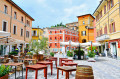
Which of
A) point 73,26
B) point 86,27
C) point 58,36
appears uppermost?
point 73,26

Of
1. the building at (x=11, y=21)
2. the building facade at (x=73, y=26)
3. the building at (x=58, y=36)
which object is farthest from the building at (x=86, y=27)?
the building at (x=11, y=21)

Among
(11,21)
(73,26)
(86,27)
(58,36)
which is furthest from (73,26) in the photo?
(11,21)

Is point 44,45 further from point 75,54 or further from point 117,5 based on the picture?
point 117,5

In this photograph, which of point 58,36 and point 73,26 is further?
point 73,26

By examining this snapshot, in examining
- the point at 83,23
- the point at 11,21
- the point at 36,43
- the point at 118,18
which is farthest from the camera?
the point at 83,23

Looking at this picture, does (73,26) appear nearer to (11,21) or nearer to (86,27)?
(86,27)

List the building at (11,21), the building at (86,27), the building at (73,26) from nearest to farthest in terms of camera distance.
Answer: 1. the building at (11,21)
2. the building at (86,27)
3. the building at (73,26)

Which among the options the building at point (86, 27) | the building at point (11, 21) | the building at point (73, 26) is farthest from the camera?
the building at point (73, 26)

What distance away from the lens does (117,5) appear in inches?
598

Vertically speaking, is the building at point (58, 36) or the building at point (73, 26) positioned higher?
the building at point (73, 26)

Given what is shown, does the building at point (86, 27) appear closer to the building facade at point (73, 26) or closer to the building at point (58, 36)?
the building at point (58, 36)

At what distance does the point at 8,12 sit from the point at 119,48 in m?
17.4

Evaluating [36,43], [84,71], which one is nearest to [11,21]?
[36,43]

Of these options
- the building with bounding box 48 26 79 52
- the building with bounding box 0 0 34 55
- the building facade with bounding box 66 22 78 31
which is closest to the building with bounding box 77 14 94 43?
the building with bounding box 48 26 79 52
